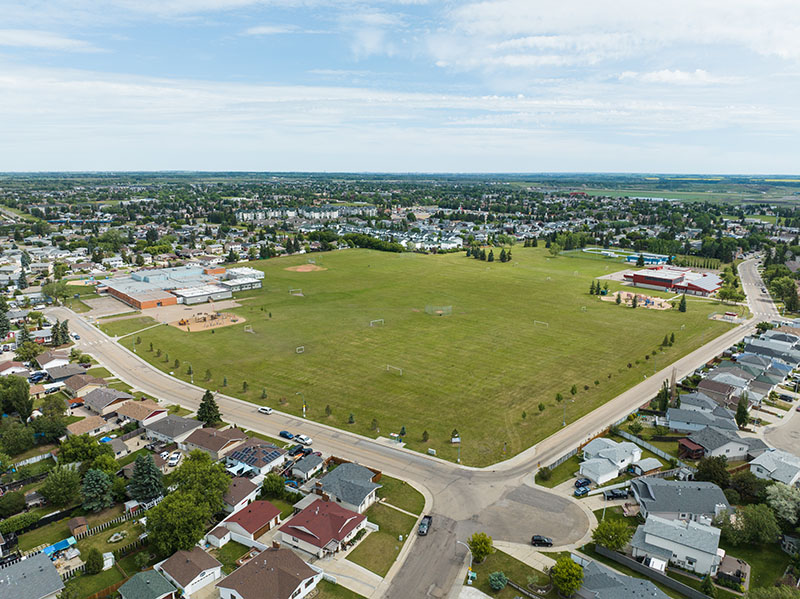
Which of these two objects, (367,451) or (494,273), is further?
(494,273)

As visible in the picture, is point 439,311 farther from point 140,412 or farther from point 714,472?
point 714,472

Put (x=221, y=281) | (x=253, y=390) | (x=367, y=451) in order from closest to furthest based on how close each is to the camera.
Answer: (x=367, y=451), (x=253, y=390), (x=221, y=281)

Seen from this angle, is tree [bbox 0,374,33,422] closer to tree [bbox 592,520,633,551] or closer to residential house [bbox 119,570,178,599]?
residential house [bbox 119,570,178,599]

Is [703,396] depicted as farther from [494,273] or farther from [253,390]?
[494,273]

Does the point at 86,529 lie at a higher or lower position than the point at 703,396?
lower

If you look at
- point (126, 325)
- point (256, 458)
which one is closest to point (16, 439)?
point (256, 458)

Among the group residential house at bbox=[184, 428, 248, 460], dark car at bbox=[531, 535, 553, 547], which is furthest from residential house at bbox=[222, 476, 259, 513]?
dark car at bbox=[531, 535, 553, 547]

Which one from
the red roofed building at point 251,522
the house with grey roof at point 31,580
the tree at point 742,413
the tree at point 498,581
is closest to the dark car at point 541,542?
the tree at point 498,581

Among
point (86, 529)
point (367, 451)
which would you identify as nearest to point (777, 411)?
point (367, 451)
